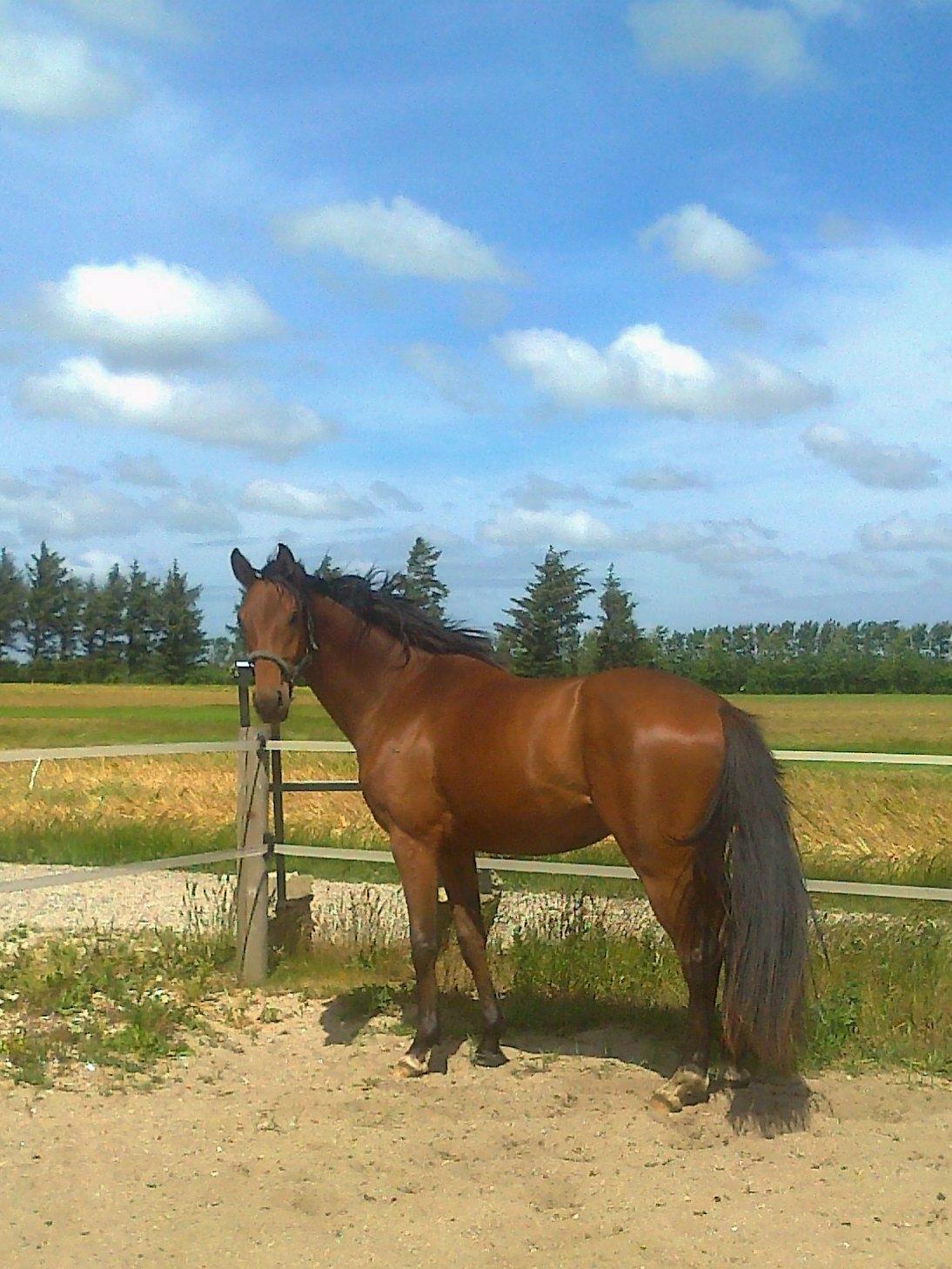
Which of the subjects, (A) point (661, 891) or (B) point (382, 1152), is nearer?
(B) point (382, 1152)

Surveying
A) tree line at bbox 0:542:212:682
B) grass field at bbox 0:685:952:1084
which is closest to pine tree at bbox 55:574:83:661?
tree line at bbox 0:542:212:682

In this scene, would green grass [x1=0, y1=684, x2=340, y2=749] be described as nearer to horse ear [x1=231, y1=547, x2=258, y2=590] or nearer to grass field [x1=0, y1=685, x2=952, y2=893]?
grass field [x1=0, y1=685, x2=952, y2=893]

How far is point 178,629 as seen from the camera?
69125 mm

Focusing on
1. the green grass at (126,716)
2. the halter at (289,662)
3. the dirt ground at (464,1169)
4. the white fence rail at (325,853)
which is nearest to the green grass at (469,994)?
the dirt ground at (464,1169)

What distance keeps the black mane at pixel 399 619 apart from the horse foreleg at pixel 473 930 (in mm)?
954

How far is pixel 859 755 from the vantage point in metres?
5.20

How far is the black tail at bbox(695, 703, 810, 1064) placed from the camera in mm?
4160

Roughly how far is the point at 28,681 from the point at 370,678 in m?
66.5

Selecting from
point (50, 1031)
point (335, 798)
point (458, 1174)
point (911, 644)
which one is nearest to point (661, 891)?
point (458, 1174)

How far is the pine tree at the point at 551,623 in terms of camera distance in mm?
7430

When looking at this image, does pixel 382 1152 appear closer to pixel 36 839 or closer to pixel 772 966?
pixel 772 966

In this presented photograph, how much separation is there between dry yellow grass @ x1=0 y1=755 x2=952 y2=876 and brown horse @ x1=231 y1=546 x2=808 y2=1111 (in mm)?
3886

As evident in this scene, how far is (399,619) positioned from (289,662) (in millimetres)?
559

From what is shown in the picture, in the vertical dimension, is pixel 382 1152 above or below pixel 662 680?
below
